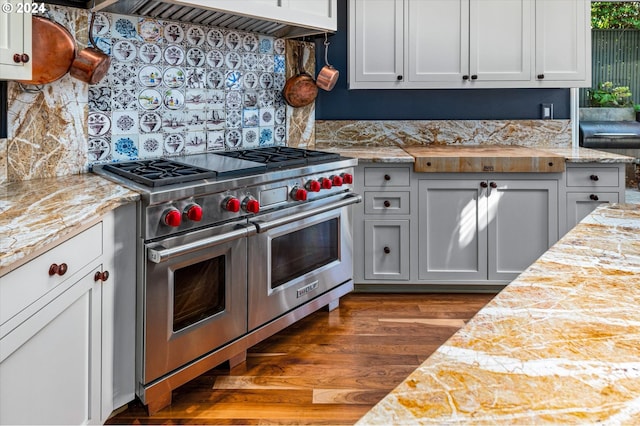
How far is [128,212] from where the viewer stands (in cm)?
183

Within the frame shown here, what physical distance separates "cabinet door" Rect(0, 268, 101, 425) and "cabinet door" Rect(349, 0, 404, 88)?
7.81 feet

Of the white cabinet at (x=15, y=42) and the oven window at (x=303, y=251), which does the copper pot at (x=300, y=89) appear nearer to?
the oven window at (x=303, y=251)

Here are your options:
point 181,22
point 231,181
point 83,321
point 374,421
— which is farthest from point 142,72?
point 374,421

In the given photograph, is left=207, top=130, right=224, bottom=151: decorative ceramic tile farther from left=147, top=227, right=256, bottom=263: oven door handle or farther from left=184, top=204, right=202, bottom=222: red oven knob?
left=184, top=204, right=202, bottom=222: red oven knob

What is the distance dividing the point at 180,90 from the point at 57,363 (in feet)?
5.60

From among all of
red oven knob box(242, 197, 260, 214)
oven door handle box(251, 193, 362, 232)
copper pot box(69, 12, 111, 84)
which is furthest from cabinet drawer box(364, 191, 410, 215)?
copper pot box(69, 12, 111, 84)

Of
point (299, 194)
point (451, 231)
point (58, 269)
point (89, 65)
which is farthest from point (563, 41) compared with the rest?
point (58, 269)

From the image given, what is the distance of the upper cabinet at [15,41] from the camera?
5.26 ft

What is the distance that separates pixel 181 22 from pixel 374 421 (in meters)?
2.65

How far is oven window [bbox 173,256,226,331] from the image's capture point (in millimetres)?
1983

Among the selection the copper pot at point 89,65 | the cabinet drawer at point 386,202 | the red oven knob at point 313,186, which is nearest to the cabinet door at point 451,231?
the cabinet drawer at point 386,202

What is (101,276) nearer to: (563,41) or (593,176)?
(593,176)

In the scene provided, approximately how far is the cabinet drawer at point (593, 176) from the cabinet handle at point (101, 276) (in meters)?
2.69

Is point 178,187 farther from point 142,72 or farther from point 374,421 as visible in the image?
point 374,421
